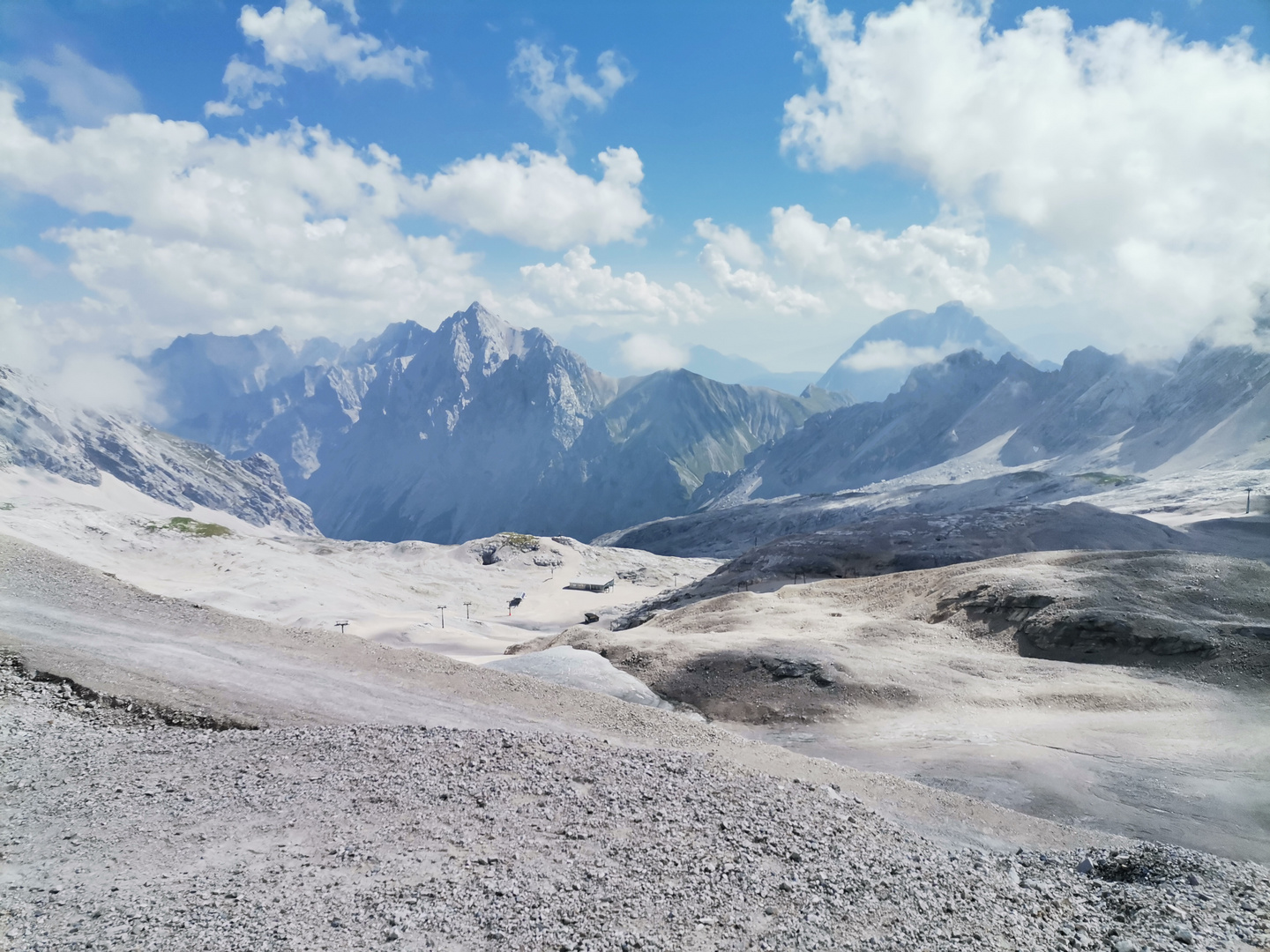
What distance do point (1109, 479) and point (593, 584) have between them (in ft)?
423

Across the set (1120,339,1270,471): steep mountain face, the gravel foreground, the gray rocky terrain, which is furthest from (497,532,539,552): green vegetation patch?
(1120,339,1270,471): steep mountain face

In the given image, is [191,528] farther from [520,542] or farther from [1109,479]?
[1109,479]

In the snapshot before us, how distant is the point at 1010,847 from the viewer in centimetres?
1553

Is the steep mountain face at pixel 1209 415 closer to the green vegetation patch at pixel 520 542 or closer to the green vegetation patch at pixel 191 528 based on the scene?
the green vegetation patch at pixel 520 542

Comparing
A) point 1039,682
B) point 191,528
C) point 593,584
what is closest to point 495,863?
point 1039,682

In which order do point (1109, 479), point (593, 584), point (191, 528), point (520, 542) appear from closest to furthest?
point (191, 528) → point (593, 584) → point (520, 542) → point (1109, 479)

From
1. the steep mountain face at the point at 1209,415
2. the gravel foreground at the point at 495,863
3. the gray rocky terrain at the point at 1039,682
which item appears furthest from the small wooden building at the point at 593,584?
the steep mountain face at the point at 1209,415

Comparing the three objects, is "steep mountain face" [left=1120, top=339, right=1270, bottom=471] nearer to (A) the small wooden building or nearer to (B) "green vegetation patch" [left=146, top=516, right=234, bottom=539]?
(A) the small wooden building

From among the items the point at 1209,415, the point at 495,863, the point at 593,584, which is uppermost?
the point at 1209,415

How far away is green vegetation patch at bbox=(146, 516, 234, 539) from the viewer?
89812 millimetres

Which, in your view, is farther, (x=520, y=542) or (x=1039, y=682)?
(x=520, y=542)

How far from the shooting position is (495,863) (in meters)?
12.2

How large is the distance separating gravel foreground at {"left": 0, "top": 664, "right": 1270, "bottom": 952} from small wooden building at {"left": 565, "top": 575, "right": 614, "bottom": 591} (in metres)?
88.6

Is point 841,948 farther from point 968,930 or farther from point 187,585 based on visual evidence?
point 187,585
